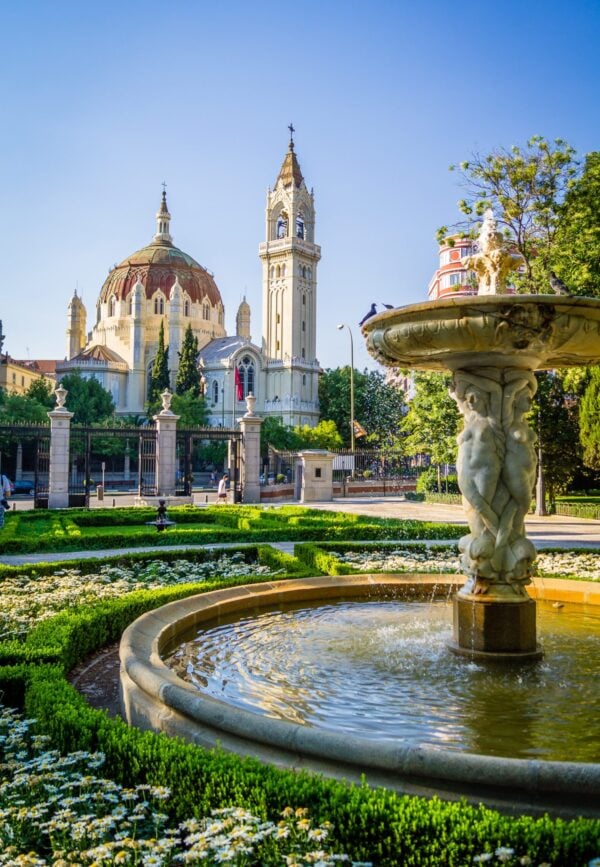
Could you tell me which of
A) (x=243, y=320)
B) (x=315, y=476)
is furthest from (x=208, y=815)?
(x=243, y=320)

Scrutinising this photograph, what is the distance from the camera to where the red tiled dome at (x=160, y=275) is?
266ft

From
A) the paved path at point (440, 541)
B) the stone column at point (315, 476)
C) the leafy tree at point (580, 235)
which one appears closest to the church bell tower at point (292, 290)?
the stone column at point (315, 476)

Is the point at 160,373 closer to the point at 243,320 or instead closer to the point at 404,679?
the point at 243,320

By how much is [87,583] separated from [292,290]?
65795mm

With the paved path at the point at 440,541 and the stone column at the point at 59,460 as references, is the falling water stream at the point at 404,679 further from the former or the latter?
the stone column at the point at 59,460

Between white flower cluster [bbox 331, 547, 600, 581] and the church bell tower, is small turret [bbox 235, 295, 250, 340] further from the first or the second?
white flower cluster [bbox 331, 547, 600, 581]

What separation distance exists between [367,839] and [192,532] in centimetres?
1263

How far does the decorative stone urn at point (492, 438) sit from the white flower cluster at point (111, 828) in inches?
127

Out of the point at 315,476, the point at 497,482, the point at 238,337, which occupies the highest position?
the point at 238,337

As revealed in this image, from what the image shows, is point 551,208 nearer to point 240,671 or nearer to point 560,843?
point 240,671

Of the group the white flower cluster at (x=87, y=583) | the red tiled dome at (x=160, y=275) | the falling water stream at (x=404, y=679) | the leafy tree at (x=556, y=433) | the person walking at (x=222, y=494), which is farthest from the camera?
the red tiled dome at (x=160, y=275)

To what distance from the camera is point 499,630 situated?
19.8ft

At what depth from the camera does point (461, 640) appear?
6191 mm

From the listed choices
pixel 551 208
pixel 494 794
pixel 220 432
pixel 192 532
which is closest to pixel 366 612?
pixel 494 794
